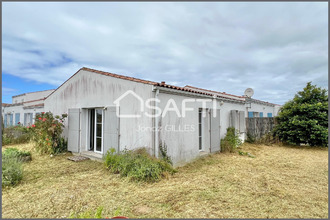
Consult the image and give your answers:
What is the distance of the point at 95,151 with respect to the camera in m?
8.24

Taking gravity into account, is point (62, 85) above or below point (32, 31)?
below

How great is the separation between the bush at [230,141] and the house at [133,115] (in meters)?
0.63

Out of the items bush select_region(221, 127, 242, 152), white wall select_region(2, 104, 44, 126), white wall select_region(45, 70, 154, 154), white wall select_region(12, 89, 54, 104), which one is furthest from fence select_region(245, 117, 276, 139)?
white wall select_region(12, 89, 54, 104)

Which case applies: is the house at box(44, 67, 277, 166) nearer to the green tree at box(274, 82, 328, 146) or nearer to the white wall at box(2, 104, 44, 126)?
the green tree at box(274, 82, 328, 146)

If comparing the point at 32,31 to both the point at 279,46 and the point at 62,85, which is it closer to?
the point at 62,85

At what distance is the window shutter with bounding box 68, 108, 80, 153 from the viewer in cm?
838

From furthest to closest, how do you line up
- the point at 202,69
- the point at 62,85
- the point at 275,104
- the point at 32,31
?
1. the point at 275,104
2. the point at 202,69
3. the point at 62,85
4. the point at 32,31

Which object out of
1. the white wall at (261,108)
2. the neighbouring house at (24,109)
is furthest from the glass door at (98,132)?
the white wall at (261,108)

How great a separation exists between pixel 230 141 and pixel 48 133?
9.83m

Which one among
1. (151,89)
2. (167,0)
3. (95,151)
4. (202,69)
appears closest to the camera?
(167,0)

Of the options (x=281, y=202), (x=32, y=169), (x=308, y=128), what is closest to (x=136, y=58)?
(x=32, y=169)

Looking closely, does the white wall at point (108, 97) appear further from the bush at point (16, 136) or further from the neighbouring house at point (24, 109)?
the neighbouring house at point (24, 109)

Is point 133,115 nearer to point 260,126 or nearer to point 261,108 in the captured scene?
point 260,126

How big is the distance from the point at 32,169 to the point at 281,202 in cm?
804
